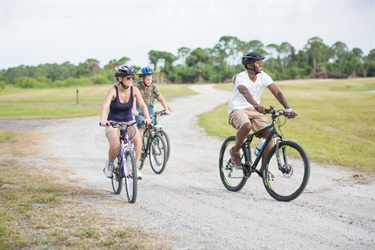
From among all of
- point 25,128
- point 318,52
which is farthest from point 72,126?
point 318,52

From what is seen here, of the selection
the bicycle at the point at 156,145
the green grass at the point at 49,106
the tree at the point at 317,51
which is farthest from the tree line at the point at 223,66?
the bicycle at the point at 156,145

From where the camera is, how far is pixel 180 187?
28.1ft

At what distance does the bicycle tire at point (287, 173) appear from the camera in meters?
6.89

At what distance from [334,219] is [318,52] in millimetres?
145349

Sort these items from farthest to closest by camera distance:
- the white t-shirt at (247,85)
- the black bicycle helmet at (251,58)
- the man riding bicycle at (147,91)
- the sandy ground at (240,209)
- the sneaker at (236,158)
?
the man riding bicycle at (147,91) < the sneaker at (236,158) < the white t-shirt at (247,85) < the black bicycle helmet at (251,58) < the sandy ground at (240,209)

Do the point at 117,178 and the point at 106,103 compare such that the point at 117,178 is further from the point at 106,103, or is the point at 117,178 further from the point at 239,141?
the point at 239,141

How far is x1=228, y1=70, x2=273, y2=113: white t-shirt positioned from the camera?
293 inches

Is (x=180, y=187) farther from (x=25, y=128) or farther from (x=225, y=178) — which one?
(x=25, y=128)

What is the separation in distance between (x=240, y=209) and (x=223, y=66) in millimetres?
141178

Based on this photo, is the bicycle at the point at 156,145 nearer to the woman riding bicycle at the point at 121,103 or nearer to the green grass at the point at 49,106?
the woman riding bicycle at the point at 121,103

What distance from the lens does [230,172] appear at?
8250 mm

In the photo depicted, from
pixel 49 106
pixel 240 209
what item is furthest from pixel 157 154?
pixel 49 106

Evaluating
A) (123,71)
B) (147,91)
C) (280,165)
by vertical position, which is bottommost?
(280,165)

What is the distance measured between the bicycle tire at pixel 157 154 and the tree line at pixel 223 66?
4262 inches
